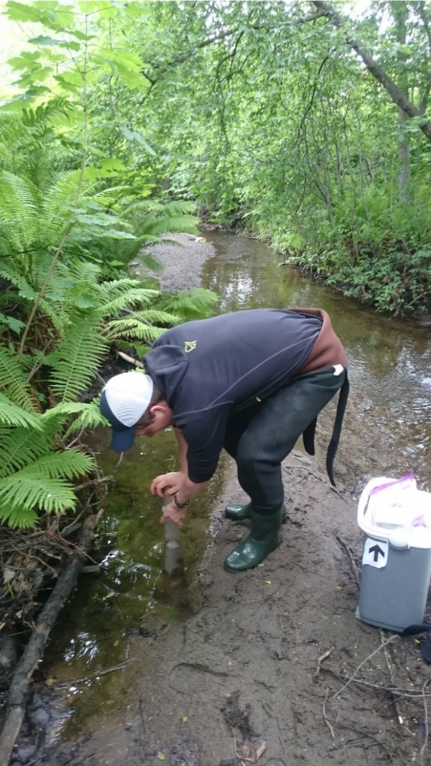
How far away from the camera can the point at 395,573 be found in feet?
7.20

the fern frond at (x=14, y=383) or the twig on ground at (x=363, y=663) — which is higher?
the fern frond at (x=14, y=383)

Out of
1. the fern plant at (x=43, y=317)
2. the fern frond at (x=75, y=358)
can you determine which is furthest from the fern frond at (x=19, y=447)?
the fern frond at (x=75, y=358)

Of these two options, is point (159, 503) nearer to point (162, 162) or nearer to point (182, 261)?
point (162, 162)

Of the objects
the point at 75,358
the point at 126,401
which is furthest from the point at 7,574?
the point at 75,358

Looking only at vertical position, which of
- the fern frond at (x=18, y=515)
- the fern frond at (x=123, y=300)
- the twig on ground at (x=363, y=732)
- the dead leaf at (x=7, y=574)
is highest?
the fern frond at (x=123, y=300)

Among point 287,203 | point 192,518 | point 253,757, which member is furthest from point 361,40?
point 253,757

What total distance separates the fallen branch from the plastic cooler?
1.45 m

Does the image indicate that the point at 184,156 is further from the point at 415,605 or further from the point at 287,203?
the point at 415,605

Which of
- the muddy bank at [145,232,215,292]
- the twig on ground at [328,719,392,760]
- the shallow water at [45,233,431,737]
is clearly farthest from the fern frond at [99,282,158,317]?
the muddy bank at [145,232,215,292]

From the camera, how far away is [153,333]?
4285 millimetres

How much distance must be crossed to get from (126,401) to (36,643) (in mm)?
1181

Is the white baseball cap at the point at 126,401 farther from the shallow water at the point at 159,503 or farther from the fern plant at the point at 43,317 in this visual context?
the shallow water at the point at 159,503

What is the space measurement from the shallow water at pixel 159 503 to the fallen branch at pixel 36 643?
0.45 feet

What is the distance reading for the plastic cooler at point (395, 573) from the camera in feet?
6.97
